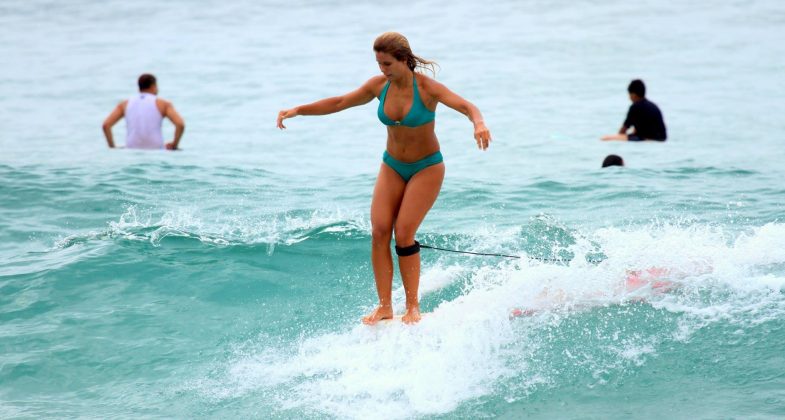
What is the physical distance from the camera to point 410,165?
6.71 meters

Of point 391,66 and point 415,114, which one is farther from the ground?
point 391,66

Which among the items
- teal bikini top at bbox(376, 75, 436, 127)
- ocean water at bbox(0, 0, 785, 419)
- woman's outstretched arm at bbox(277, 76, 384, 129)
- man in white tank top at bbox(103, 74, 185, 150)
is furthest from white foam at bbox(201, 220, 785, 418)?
man in white tank top at bbox(103, 74, 185, 150)

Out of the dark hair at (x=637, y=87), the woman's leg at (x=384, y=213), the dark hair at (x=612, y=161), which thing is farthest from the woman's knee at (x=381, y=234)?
the dark hair at (x=637, y=87)

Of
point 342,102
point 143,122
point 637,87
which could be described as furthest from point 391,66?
point 637,87

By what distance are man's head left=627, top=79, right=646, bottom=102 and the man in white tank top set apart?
6869mm

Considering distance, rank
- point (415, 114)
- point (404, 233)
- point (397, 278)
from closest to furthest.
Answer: point (415, 114) → point (404, 233) → point (397, 278)

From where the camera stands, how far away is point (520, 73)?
22922mm

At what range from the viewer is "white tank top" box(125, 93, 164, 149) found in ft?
46.7

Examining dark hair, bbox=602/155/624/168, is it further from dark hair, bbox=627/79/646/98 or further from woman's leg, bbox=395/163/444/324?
woman's leg, bbox=395/163/444/324

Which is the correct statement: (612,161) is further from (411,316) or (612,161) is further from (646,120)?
(411,316)

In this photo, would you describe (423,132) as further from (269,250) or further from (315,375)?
(269,250)

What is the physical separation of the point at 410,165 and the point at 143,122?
28.2 ft

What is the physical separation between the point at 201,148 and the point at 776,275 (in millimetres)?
10937

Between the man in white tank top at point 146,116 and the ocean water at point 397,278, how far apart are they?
42 centimetres
